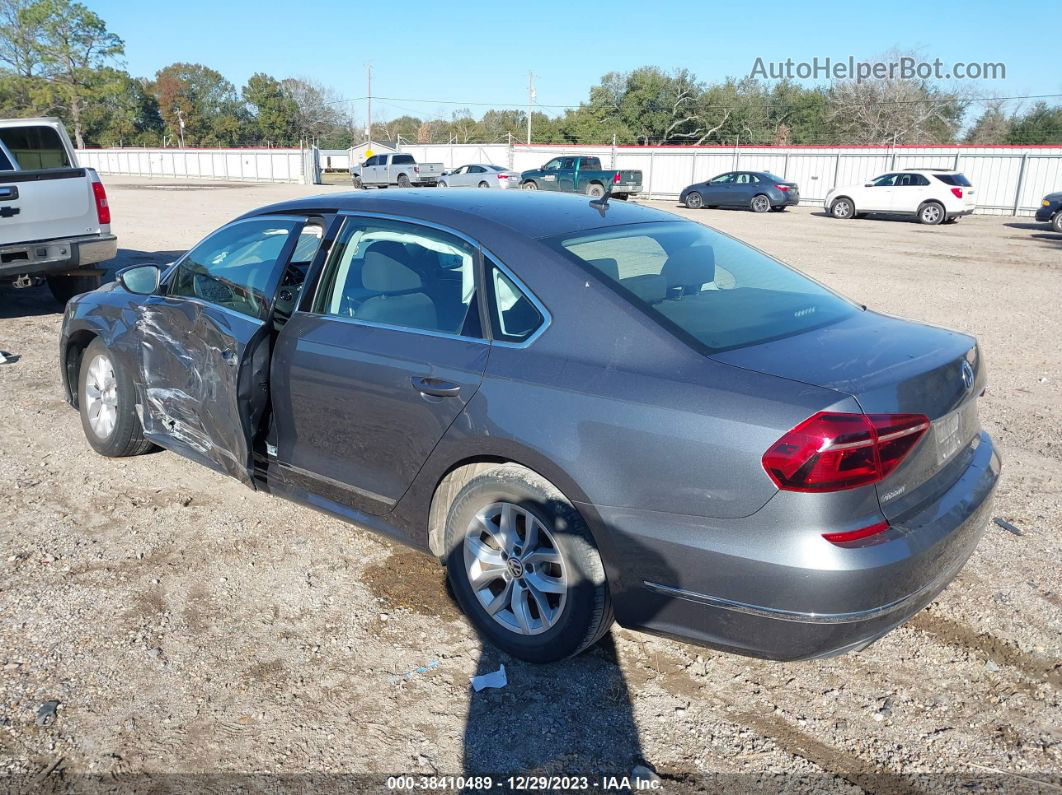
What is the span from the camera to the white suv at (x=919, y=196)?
2506 cm

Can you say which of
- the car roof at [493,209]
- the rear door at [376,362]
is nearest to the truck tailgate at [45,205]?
the car roof at [493,209]

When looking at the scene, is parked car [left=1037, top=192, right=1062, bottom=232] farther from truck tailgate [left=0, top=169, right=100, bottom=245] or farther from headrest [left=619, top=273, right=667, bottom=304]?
headrest [left=619, top=273, right=667, bottom=304]

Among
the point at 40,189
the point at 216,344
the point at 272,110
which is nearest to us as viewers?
the point at 216,344

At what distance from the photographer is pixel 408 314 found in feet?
11.6

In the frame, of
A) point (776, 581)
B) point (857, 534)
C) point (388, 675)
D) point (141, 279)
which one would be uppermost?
point (141, 279)

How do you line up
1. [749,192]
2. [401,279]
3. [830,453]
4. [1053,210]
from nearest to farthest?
[830,453]
[401,279]
[1053,210]
[749,192]

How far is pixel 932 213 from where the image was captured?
25344mm

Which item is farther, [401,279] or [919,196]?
[919,196]

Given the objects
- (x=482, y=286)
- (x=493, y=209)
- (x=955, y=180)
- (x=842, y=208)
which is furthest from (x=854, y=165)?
(x=482, y=286)

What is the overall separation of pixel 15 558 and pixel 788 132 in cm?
7657

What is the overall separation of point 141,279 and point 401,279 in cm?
201

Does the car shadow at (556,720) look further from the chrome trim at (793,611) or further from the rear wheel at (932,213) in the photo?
A: the rear wheel at (932,213)

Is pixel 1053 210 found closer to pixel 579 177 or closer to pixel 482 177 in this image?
pixel 579 177

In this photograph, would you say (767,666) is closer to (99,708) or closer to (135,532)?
(99,708)
